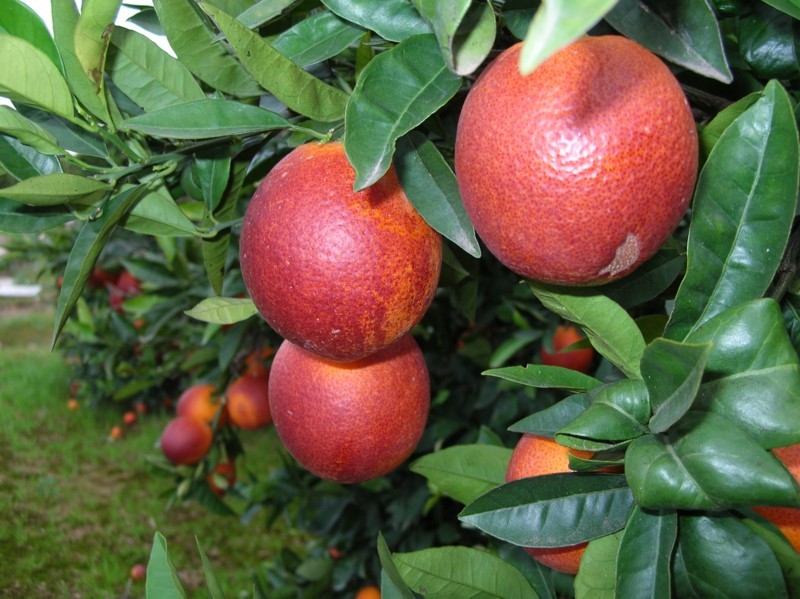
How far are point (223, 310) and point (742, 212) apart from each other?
1.78 ft

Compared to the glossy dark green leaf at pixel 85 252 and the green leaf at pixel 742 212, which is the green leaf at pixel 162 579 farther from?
the green leaf at pixel 742 212

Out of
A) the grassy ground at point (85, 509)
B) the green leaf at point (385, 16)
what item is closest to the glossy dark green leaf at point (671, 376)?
the green leaf at point (385, 16)

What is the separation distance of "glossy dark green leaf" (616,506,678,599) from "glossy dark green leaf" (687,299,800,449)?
0.12 metres

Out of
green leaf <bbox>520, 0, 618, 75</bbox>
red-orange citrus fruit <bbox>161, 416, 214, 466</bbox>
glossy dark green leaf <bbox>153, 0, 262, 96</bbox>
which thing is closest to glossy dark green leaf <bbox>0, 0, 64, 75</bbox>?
glossy dark green leaf <bbox>153, 0, 262, 96</bbox>

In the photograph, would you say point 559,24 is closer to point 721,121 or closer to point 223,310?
point 721,121

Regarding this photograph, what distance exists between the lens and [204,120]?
22.5 inches

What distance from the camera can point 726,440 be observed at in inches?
17.3

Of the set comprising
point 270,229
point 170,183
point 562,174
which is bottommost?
point 170,183

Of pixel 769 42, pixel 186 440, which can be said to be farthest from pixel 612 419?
pixel 186 440

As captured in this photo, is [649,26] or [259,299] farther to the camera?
[259,299]

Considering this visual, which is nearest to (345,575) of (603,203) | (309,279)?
(309,279)

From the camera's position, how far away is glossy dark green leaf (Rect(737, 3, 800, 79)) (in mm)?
628

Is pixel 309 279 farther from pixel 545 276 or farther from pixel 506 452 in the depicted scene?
pixel 506 452

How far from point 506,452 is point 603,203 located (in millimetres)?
534
